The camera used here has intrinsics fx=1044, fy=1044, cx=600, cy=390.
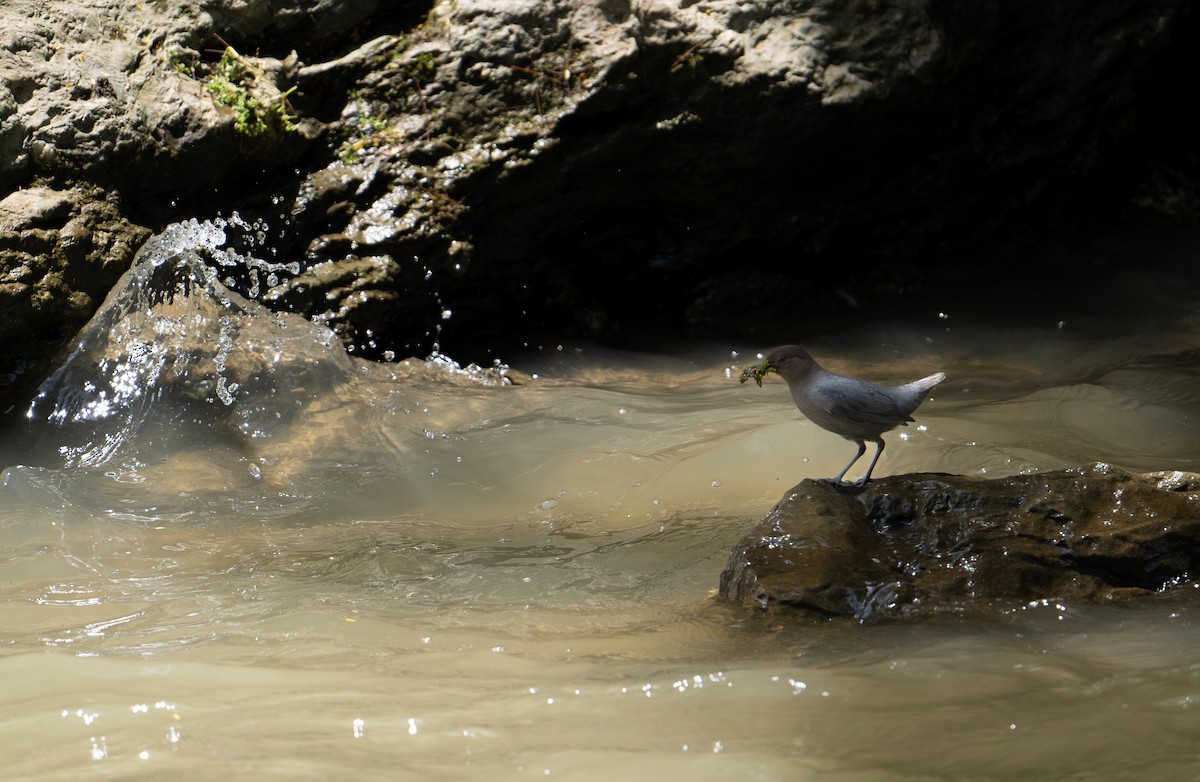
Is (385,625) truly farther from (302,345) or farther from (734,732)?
(302,345)

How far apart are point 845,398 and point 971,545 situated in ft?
2.39

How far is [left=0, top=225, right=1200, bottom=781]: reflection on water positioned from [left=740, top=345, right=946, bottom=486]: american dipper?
28.6 inches

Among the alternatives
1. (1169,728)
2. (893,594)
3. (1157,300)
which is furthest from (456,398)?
(1157,300)

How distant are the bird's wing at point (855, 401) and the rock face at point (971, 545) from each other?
0.31 metres

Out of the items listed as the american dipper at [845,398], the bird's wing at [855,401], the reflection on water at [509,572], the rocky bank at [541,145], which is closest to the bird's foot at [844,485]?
the american dipper at [845,398]

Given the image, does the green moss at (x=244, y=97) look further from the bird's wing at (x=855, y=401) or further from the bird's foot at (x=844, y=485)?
the bird's foot at (x=844, y=485)

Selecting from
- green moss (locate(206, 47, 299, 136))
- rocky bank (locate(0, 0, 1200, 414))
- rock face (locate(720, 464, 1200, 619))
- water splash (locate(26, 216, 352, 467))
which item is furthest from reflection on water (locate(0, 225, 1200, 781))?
green moss (locate(206, 47, 299, 136))

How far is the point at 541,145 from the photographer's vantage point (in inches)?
273

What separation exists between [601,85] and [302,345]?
2.56m

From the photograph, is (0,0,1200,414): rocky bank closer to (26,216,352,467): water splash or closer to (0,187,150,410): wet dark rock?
(0,187,150,410): wet dark rock

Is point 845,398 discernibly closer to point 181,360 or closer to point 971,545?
point 971,545

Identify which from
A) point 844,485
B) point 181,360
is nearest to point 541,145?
point 181,360

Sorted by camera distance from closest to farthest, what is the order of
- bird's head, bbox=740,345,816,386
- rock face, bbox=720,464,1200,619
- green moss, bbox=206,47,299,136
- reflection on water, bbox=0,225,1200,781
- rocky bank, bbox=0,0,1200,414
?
1. reflection on water, bbox=0,225,1200,781
2. rock face, bbox=720,464,1200,619
3. bird's head, bbox=740,345,816,386
4. rocky bank, bbox=0,0,1200,414
5. green moss, bbox=206,47,299,136

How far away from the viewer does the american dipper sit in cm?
396
